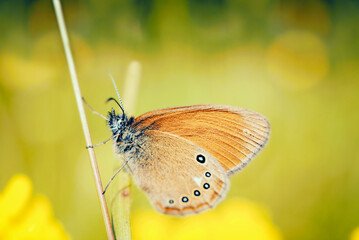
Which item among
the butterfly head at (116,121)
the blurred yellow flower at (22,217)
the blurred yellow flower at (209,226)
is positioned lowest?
the blurred yellow flower at (209,226)

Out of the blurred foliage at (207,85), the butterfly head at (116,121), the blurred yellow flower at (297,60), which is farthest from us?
the blurred yellow flower at (297,60)

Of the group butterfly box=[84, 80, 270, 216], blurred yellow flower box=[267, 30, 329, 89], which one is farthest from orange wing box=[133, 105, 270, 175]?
blurred yellow flower box=[267, 30, 329, 89]

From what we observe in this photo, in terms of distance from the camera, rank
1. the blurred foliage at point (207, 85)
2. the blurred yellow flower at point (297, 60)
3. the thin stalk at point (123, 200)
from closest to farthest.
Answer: the thin stalk at point (123, 200) < the blurred foliage at point (207, 85) < the blurred yellow flower at point (297, 60)

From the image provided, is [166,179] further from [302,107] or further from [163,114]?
[302,107]

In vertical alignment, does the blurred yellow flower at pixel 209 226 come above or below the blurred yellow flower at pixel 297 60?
below

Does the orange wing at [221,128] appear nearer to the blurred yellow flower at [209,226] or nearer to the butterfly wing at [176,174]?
the butterfly wing at [176,174]

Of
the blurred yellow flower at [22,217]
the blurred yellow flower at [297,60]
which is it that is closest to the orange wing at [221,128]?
the blurred yellow flower at [22,217]

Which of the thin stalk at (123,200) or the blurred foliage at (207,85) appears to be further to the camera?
the blurred foliage at (207,85)
